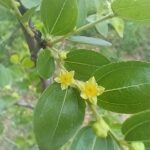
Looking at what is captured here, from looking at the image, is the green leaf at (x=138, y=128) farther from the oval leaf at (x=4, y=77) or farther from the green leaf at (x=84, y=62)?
the oval leaf at (x=4, y=77)

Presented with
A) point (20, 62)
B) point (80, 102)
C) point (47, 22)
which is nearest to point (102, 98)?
point (80, 102)

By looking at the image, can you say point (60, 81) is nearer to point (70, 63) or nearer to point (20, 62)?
point (70, 63)

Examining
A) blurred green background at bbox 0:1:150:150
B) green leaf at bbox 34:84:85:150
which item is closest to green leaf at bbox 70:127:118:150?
green leaf at bbox 34:84:85:150

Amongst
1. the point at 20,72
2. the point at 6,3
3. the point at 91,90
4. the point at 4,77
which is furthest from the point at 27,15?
the point at 20,72

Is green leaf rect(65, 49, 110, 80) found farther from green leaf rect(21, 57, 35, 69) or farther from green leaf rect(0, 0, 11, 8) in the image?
green leaf rect(21, 57, 35, 69)

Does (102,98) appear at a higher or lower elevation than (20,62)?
higher

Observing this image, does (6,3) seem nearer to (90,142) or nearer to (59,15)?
(59,15)
